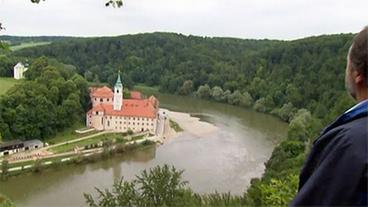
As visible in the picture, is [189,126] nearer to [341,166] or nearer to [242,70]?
[242,70]

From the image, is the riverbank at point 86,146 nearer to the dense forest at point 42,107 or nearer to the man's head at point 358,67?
the dense forest at point 42,107

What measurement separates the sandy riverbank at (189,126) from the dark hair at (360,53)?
62.6ft

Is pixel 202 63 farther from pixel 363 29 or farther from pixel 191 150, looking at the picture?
pixel 363 29

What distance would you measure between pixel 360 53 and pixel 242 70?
3532 centimetres

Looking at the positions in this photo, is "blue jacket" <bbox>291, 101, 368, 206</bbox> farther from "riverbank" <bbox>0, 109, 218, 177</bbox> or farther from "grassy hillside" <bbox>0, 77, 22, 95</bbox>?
"grassy hillside" <bbox>0, 77, 22, 95</bbox>

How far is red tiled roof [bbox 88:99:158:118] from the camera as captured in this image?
2156cm

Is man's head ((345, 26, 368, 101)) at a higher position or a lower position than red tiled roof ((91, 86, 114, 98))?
higher

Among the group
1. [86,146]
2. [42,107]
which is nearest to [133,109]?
[42,107]

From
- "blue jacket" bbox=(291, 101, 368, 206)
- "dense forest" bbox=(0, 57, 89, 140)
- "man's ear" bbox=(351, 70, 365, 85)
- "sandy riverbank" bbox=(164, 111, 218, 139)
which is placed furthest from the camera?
"sandy riverbank" bbox=(164, 111, 218, 139)

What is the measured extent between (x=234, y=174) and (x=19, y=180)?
5.90 meters

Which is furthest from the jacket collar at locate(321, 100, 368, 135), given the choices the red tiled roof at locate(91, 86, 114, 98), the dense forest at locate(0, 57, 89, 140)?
the red tiled roof at locate(91, 86, 114, 98)

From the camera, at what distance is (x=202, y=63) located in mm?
38625

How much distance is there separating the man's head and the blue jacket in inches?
1.4

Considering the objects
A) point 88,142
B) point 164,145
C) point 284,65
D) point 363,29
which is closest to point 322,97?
point 284,65
